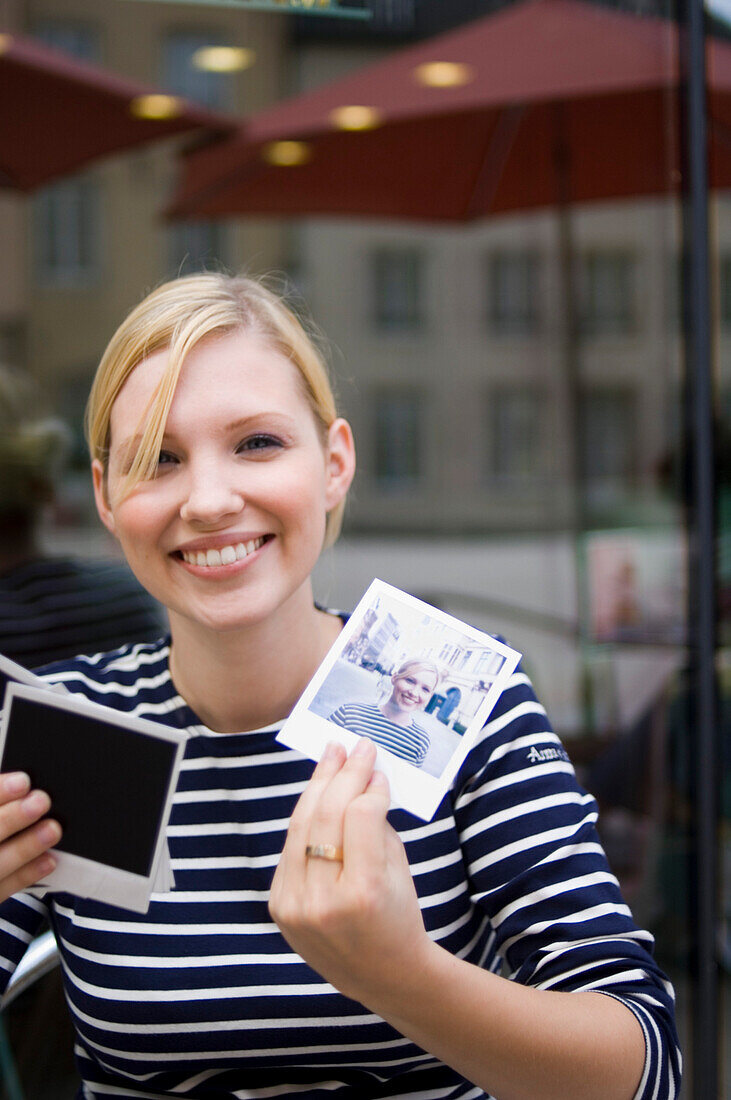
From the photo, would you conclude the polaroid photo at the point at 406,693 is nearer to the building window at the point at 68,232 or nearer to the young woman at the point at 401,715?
the young woman at the point at 401,715

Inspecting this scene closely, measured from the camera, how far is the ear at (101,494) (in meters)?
1.26

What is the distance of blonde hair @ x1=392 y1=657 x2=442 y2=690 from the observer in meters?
0.95

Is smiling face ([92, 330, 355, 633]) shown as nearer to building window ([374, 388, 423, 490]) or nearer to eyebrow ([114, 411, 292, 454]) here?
eyebrow ([114, 411, 292, 454])

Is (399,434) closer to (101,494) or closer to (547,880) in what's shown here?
(101,494)

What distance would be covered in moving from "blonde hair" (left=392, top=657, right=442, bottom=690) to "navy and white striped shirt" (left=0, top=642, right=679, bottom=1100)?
7.8 inches

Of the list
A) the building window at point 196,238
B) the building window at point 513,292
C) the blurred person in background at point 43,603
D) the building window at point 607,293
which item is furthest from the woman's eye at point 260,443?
the building window at point 513,292

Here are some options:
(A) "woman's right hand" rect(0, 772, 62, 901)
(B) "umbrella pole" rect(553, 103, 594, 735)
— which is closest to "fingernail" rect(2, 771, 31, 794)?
(A) "woman's right hand" rect(0, 772, 62, 901)

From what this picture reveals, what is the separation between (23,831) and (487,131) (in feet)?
9.53

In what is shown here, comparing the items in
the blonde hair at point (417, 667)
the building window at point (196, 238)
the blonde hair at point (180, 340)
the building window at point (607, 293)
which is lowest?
the blonde hair at point (417, 667)

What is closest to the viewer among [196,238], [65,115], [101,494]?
[101,494]

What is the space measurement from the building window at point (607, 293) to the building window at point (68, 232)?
2.22m

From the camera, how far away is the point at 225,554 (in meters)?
1.10

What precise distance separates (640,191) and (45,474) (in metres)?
1.68

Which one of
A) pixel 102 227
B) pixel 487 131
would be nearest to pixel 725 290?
pixel 487 131
